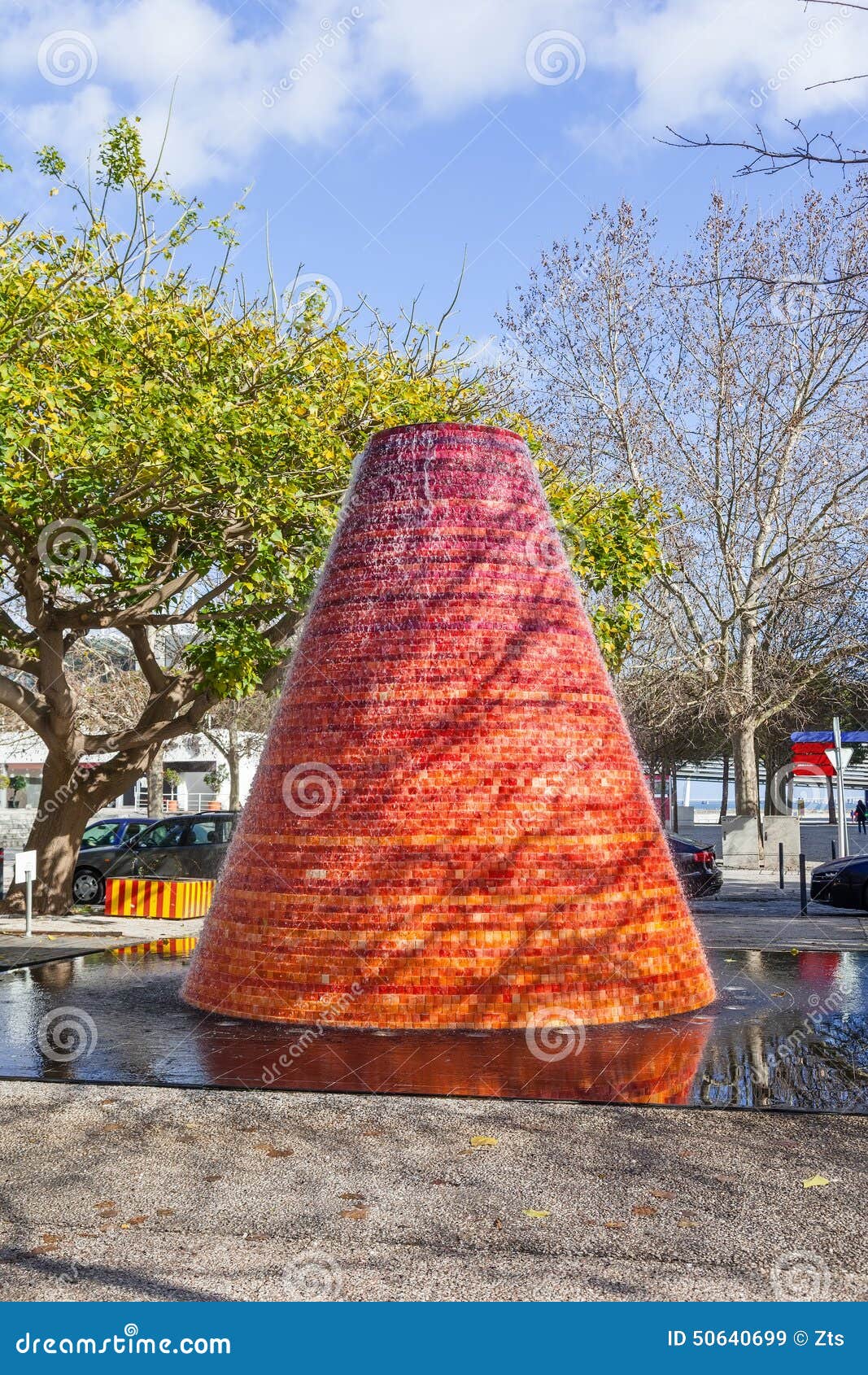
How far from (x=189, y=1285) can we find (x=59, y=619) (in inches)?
530

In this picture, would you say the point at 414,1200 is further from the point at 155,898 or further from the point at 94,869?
the point at 94,869

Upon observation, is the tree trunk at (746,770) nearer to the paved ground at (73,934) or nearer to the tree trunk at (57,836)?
the paved ground at (73,934)

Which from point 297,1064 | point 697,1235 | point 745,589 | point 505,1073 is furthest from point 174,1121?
point 745,589

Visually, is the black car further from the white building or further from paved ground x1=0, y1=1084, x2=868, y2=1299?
the white building

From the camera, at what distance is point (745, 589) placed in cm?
2775

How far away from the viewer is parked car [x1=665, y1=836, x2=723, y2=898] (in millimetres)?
21156

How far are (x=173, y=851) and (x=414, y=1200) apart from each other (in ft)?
51.7

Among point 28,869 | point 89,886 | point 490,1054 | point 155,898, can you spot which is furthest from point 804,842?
point 490,1054

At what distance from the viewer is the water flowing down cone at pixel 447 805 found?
846 centimetres

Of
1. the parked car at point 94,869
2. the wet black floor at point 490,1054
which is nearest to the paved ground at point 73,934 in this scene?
the parked car at point 94,869

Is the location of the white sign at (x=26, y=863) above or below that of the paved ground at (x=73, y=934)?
above

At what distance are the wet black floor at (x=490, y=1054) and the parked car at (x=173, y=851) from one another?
32.3 feet

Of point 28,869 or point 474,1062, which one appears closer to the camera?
point 474,1062

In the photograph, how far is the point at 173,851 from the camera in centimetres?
2031
